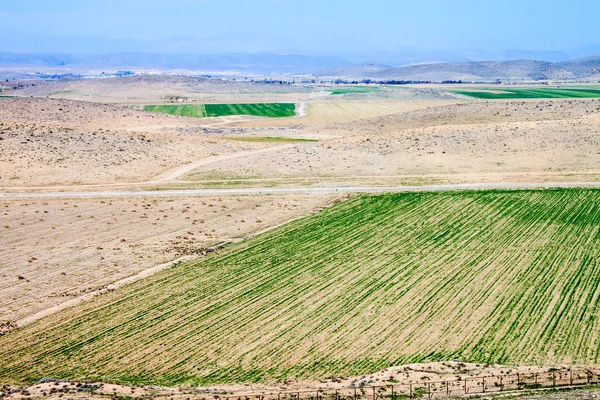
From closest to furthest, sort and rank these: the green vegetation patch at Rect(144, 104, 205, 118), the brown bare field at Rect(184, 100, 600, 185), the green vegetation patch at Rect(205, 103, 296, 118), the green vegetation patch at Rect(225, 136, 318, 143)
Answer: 1. the brown bare field at Rect(184, 100, 600, 185)
2. the green vegetation patch at Rect(225, 136, 318, 143)
3. the green vegetation patch at Rect(144, 104, 205, 118)
4. the green vegetation patch at Rect(205, 103, 296, 118)

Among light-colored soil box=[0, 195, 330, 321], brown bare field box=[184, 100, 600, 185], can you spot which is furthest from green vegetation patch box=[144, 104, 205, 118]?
light-colored soil box=[0, 195, 330, 321]

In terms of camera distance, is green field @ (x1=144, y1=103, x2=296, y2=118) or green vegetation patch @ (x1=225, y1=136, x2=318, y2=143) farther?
green field @ (x1=144, y1=103, x2=296, y2=118)

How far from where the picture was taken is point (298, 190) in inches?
2275

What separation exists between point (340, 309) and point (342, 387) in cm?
763

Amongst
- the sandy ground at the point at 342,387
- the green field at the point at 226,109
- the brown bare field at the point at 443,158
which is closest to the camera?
the sandy ground at the point at 342,387

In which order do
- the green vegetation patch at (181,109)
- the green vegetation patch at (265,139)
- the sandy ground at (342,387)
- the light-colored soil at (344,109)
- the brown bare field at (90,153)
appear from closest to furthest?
the sandy ground at (342,387), the brown bare field at (90,153), the green vegetation patch at (265,139), the light-colored soil at (344,109), the green vegetation patch at (181,109)

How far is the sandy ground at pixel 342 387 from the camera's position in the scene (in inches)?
960

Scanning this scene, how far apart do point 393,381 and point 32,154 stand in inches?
2291

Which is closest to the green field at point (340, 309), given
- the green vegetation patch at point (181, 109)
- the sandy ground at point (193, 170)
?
the sandy ground at point (193, 170)

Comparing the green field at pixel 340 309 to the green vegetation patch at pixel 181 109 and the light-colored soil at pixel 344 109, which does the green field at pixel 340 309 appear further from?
the green vegetation patch at pixel 181 109

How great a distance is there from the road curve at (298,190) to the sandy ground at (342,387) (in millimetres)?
31231

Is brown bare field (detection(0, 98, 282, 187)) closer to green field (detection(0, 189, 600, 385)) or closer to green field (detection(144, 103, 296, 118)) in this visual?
green field (detection(0, 189, 600, 385))

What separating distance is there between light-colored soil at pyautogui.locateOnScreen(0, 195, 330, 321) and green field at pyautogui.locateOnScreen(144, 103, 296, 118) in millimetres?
86424

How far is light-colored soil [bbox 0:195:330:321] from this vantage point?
3584cm
